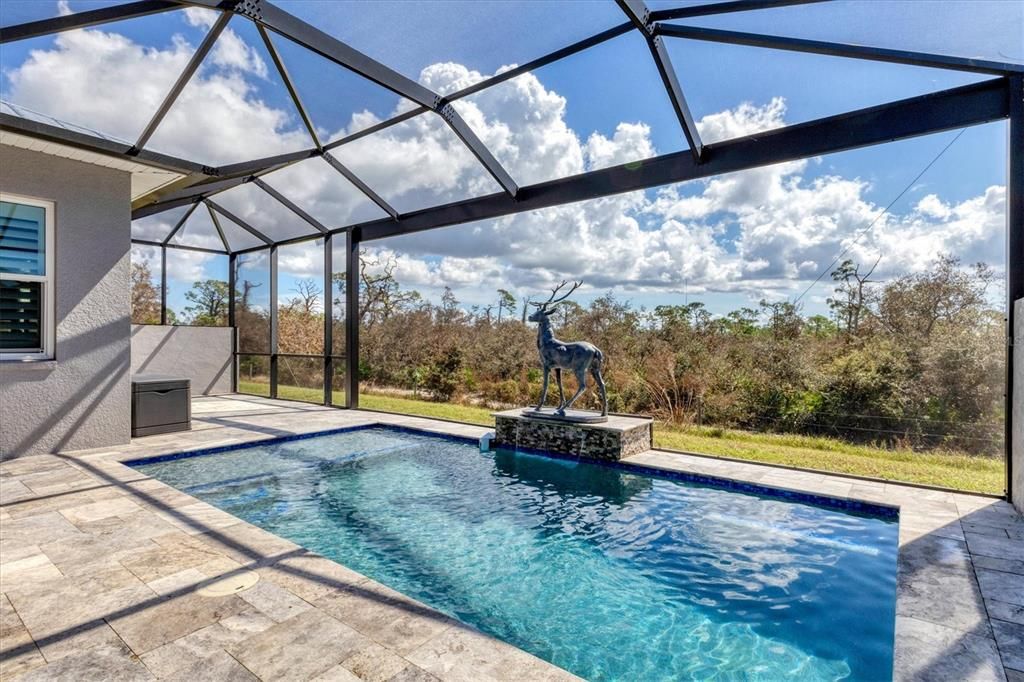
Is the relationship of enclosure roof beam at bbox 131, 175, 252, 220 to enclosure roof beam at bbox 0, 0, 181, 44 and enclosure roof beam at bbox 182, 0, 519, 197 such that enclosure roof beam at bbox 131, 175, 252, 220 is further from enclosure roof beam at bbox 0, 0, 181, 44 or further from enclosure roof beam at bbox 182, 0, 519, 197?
enclosure roof beam at bbox 0, 0, 181, 44

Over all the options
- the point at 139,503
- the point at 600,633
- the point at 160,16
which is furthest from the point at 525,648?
the point at 160,16

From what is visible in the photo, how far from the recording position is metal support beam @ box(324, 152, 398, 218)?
8.16 metres

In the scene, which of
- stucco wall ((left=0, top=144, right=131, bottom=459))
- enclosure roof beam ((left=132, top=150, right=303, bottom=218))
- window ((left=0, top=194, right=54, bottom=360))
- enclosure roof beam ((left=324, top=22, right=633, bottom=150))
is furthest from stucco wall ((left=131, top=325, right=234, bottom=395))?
enclosure roof beam ((left=324, top=22, right=633, bottom=150))

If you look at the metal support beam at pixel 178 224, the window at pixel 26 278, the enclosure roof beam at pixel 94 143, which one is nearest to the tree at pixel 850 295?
the enclosure roof beam at pixel 94 143

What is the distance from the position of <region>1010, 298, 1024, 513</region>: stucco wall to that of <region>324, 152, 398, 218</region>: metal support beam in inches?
325

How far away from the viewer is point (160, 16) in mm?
4559

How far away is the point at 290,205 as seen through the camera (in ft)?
33.2

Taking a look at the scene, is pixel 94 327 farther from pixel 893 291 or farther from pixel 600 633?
pixel 893 291

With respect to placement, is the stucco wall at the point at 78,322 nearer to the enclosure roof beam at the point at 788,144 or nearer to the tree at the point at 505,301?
the enclosure roof beam at the point at 788,144

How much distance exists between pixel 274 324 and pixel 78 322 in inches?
244

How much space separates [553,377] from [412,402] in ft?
12.3

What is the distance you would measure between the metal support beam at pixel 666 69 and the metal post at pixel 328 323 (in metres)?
7.63

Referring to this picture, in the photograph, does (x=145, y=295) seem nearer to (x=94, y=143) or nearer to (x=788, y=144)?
(x=94, y=143)

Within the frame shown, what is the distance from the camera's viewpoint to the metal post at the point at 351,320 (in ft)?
34.4
